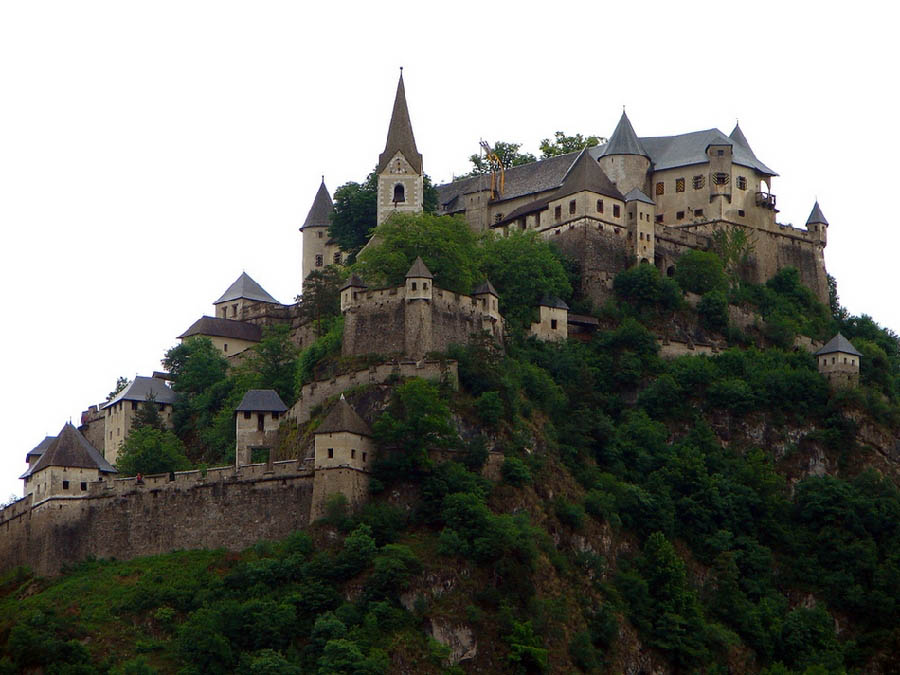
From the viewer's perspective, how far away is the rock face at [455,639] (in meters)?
81.4

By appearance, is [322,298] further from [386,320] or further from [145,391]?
[386,320]

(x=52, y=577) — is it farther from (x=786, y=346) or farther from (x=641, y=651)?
(x=786, y=346)

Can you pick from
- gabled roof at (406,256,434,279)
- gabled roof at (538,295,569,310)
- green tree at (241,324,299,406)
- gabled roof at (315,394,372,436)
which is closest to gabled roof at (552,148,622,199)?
gabled roof at (538,295,569,310)

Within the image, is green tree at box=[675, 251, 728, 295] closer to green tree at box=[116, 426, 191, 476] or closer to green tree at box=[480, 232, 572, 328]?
green tree at box=[480, 232, 572, 328]

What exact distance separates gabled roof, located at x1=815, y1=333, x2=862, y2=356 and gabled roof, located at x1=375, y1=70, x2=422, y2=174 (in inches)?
909

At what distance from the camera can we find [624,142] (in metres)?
114

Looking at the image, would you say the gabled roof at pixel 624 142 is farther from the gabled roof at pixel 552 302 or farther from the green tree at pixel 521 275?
the gabled roof at pixel 552 302

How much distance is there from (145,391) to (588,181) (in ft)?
83.0

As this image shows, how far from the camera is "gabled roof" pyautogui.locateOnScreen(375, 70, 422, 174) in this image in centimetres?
11006

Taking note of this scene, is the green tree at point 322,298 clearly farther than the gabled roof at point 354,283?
Yes

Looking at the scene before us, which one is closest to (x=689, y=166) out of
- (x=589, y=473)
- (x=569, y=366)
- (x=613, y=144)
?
(x=613, y=144)

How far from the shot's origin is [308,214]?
123188 millimetres

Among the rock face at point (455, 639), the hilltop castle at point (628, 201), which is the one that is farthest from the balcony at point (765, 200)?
the rock face at point (455, 639)

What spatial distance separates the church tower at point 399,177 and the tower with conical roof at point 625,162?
10.7m
